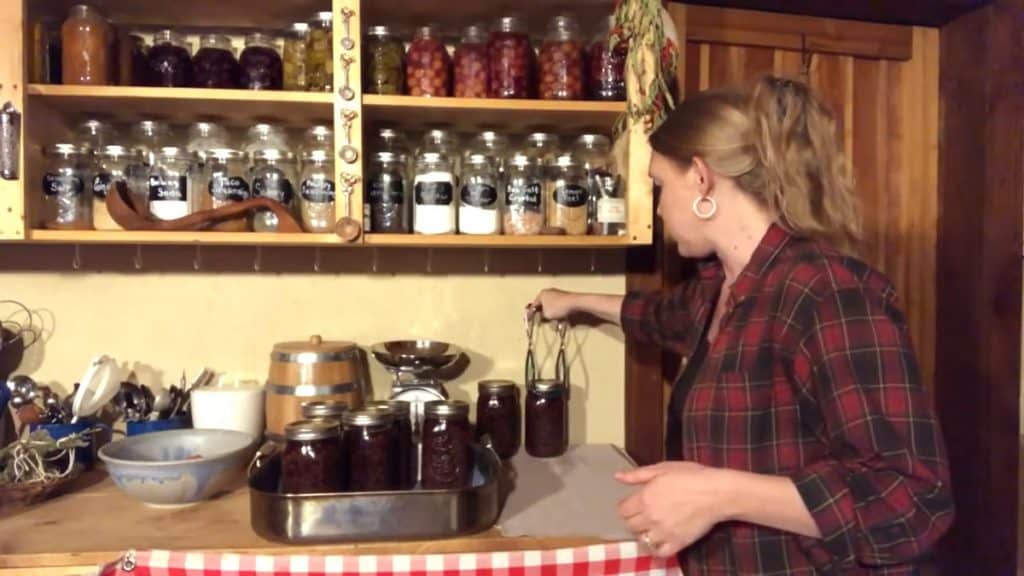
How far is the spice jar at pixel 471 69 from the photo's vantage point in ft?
5.25

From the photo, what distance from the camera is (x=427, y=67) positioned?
1592 millimetres

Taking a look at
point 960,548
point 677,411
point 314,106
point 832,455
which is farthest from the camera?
point 960,548

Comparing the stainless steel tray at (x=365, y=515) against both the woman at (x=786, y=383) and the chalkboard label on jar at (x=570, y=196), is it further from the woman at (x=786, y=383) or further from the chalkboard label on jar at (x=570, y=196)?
the chalkboard label on jar at (x=570, y=196)

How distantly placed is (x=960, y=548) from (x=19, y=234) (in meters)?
2.01

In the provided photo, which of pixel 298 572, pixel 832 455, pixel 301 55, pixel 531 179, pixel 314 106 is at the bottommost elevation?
pixel 298 572

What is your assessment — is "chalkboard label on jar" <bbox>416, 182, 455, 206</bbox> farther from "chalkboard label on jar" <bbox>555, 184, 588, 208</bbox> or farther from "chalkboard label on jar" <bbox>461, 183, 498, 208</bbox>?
"chalkboard label on jar" <bbox>555, 184, 588, 208</bbox>

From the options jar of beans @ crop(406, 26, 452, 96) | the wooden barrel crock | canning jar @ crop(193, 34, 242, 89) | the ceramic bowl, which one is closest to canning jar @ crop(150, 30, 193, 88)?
canning jar @ crop(193, 34, 242, 89)

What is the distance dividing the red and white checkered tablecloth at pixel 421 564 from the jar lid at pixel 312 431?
0.18 meters

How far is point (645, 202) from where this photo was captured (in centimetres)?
157

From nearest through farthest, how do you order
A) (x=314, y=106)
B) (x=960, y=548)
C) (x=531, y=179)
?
1. (x=314, y=106)
2. (x=531, y=179)
3. (x=960, y=548)

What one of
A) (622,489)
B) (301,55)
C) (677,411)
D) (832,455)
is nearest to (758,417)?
(832,455)

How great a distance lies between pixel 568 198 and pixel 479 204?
0.18 m

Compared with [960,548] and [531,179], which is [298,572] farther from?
[960,548]

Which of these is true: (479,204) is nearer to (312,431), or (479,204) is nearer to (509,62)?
(509,62)
